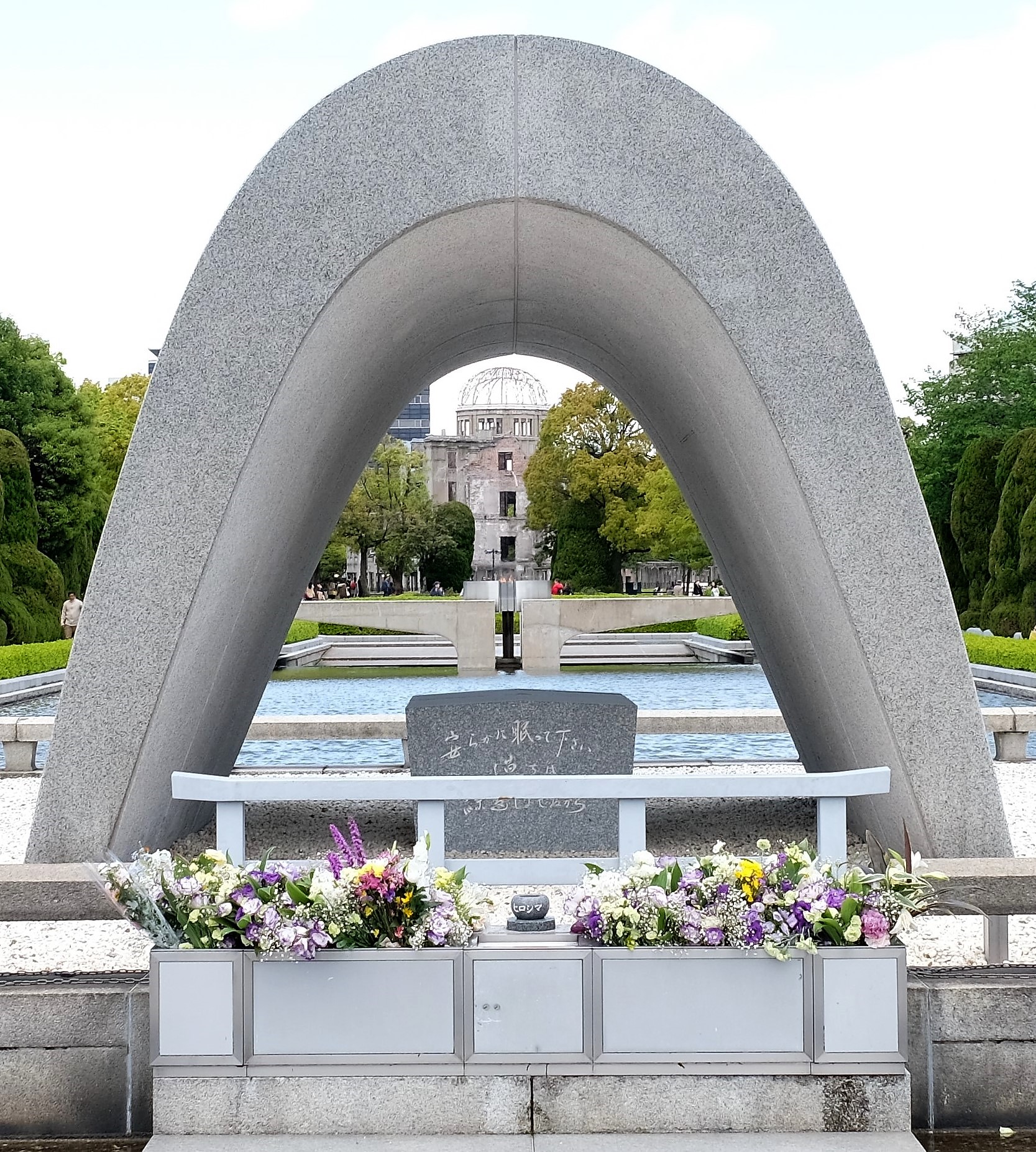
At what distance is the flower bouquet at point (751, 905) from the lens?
423 centimetres

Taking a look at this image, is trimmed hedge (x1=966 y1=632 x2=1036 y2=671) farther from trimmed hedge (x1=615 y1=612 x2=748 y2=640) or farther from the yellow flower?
the yellow flower

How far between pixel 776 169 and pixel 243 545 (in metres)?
3.02

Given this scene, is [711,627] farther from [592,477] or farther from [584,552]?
[584,552]

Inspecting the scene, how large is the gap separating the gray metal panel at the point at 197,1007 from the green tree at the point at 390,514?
46764 millimetres

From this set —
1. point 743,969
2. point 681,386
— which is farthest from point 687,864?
point 681,386

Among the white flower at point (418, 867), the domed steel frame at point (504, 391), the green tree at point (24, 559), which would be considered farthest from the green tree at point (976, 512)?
the domed steel frame at point (504, 391)

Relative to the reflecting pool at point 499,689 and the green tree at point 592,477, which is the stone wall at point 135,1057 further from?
the green tree at point 592,477

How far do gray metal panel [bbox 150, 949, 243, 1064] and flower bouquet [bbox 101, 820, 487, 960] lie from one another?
0.06 metres

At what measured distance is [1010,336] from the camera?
4062 cm

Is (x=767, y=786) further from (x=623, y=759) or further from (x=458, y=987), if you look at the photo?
(x=623, y=759)

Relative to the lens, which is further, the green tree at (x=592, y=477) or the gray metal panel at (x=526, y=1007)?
the green tree at (x=592, y=477)

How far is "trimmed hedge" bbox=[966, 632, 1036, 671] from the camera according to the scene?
21.9 meters

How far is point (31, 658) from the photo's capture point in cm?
2228

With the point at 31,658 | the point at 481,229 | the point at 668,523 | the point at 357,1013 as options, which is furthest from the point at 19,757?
the point at 668,523
